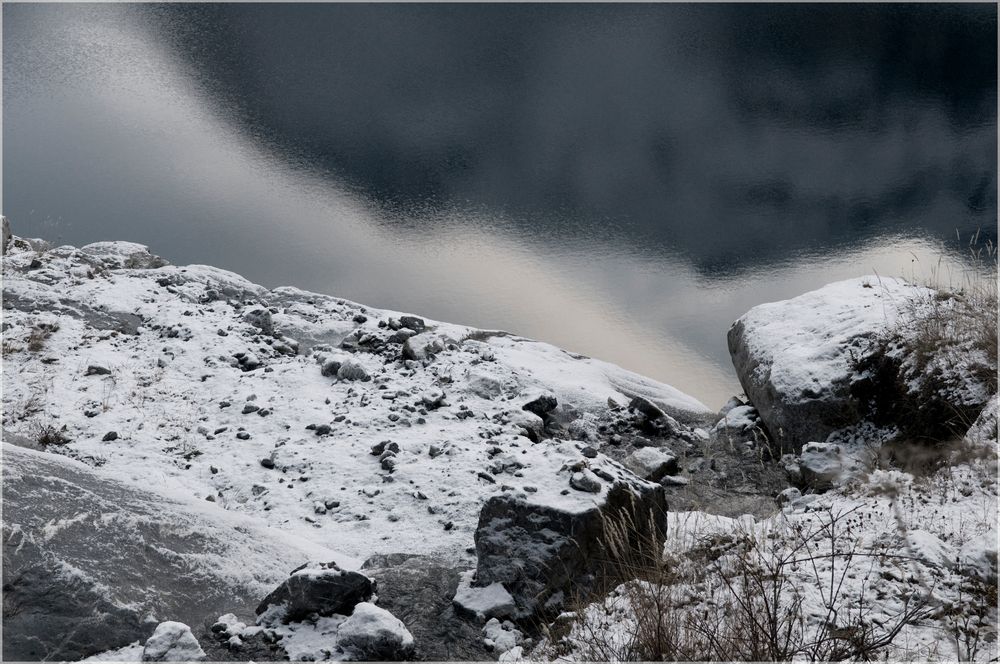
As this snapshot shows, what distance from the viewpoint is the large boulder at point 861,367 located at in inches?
249

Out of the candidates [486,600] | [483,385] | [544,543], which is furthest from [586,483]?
[483,385]

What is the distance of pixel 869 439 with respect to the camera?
269 inches

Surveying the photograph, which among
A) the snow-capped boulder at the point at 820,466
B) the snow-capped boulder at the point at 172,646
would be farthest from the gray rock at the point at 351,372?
the snow-capped boulder at the point at 172,646

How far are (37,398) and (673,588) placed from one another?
555 centimetres

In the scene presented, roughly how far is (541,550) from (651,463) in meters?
2.81

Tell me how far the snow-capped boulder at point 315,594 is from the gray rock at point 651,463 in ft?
10.9

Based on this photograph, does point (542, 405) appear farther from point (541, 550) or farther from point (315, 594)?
point (315, 594)

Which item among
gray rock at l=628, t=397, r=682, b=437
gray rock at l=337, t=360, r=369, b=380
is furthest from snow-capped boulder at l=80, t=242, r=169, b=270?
gray rock at l=628, t=397, r=682, b=437

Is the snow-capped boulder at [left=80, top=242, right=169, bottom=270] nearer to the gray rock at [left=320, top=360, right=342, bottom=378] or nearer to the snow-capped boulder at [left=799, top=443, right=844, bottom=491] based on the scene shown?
the gray rock at [left=320, top=360, right=342, bottom=378]

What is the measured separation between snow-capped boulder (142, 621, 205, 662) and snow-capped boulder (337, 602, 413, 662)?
67cm

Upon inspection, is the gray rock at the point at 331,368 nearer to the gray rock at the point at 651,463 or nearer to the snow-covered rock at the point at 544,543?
the gray rock at the point at 651,463

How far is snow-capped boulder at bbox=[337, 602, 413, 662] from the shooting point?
12.7 ft

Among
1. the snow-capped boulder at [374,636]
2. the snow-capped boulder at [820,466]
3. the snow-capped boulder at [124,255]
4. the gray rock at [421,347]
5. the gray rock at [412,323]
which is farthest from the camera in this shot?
the snow-capped boulder at [124,255]

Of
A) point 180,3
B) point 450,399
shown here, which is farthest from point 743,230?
point 180,3
